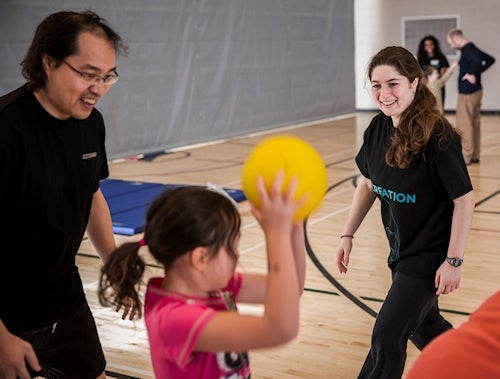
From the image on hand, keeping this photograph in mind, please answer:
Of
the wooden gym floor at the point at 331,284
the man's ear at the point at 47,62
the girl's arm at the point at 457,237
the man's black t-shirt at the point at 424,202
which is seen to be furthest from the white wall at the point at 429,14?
the man's ear at the point at 47,62

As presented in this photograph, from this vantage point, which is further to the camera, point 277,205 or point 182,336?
point 182,336

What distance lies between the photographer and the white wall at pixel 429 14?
16.2m

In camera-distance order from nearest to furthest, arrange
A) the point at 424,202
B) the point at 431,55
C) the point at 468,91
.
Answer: the point at 424,202, the point at 468,91, the point at 431,55

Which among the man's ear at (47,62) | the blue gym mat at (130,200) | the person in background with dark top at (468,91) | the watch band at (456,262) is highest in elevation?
the man's ear at (47,62)

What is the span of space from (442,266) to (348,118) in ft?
47.6

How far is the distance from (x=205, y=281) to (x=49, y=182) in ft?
2.56

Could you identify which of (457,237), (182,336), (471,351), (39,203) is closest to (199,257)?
(182,336)

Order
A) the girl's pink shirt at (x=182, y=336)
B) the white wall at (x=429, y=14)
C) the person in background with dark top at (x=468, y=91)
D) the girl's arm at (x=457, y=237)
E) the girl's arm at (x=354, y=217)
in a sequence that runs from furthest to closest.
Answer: the white wall at (x=429, y=14) < the person in background with dark top at (x=468, y=91) < the girl's arm at (x=354, y=217) < the girl's arm at (x=457, y=237) < the girl's pink shirt at (x=182, y=336)

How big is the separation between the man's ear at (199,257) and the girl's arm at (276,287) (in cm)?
17

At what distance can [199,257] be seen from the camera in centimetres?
182

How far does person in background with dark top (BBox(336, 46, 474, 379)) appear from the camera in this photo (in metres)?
2.91

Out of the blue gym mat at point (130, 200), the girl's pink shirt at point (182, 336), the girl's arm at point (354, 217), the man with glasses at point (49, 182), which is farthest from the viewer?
the blue gym mat at point (130, 200)

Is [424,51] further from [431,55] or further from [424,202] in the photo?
[424,202]

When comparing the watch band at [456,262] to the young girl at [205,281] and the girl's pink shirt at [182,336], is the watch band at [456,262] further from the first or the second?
the girl's pink shirt at [182,336]
